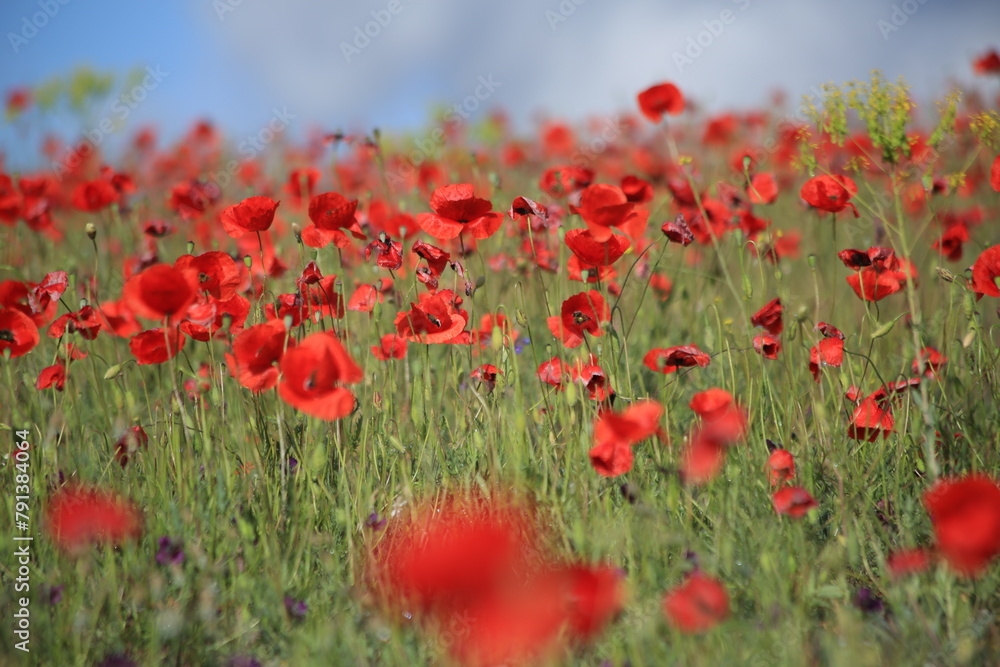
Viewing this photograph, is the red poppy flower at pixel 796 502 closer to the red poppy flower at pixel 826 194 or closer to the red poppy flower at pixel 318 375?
the red poppy flower at pixel 318 375

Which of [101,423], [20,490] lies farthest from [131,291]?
[101,423]

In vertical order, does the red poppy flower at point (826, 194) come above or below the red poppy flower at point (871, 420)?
above

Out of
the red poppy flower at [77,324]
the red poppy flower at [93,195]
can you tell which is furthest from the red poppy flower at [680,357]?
the red poppy flower at [93,195]

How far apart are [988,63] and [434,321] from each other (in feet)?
10.3

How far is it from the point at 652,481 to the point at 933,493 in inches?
23.0

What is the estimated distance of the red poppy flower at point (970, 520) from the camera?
1055mm

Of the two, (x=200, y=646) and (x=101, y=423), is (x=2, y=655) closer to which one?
(x=200, y=646)

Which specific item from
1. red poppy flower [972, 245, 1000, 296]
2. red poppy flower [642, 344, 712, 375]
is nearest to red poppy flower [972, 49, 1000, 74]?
red poppy flower [972, 245, 1000, 296]

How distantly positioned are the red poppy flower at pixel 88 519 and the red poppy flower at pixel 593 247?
1.11m

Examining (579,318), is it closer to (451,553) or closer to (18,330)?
(451,553)

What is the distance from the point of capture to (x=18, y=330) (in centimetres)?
185

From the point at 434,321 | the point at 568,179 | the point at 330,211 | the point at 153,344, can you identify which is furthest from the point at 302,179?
the point at 434,321

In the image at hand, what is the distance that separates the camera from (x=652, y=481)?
174cm

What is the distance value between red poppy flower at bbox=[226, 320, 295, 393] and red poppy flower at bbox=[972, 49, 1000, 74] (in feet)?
11.3
